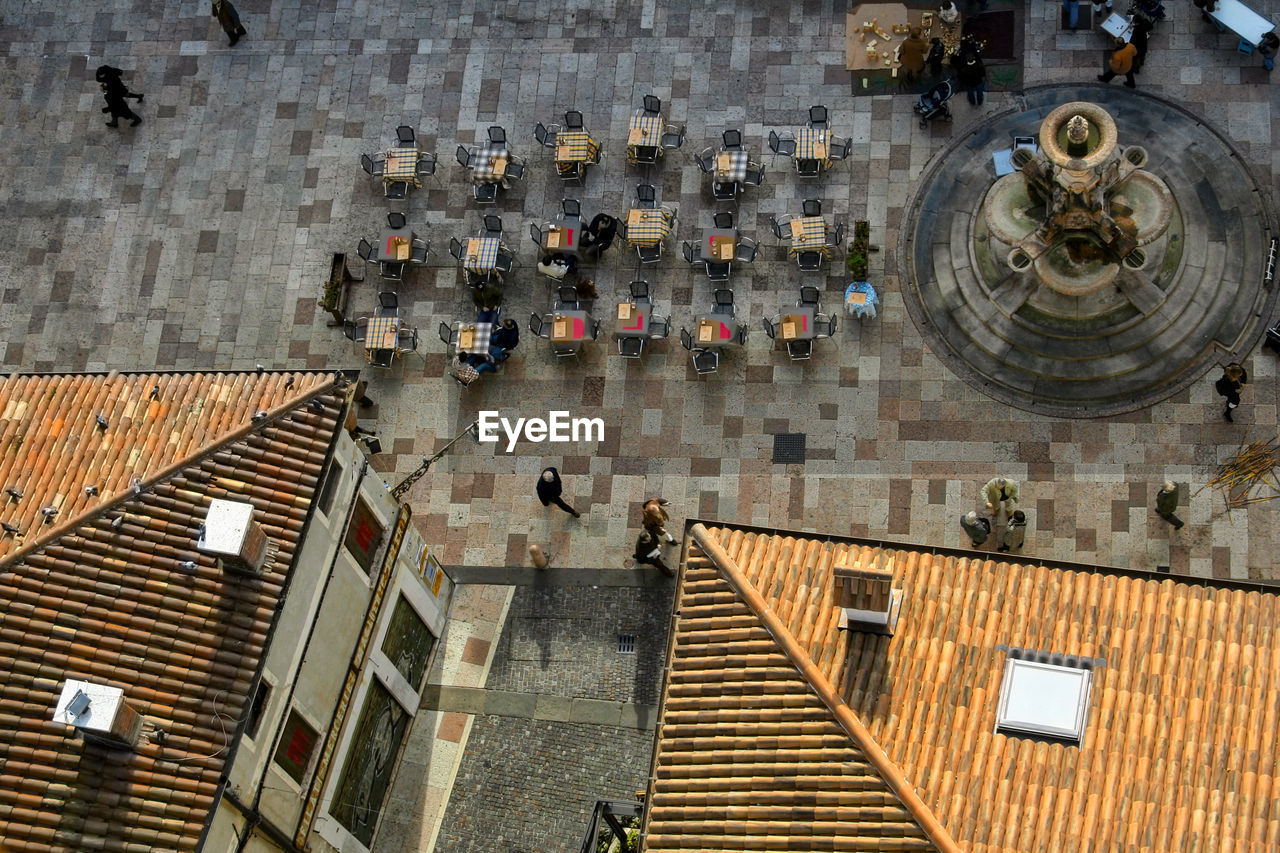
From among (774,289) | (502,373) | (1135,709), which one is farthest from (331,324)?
(1135,709)

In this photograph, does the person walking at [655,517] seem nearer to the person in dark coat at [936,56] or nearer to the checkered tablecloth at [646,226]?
the checkered tablecloth at [646,226]

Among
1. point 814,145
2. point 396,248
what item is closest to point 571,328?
point 396,248

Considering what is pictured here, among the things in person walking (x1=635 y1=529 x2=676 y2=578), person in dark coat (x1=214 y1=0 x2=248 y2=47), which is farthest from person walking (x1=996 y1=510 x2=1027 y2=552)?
person in dark coat (x1=214 y1=0 x2=248 y2=47)

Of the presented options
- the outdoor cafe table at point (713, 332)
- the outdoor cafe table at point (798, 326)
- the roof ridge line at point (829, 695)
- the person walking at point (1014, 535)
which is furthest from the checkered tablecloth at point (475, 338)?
the person walking at point (1014, 535)

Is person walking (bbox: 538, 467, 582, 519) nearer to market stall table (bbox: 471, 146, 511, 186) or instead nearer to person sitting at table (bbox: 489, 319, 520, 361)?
person sitting at table (bbox: 489, 319, 520, 361)

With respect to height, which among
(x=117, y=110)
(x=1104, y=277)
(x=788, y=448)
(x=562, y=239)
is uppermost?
(x=117, y=110)

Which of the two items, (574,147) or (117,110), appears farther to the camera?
(117,110)

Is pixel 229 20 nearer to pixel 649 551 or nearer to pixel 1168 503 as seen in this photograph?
pixel 649 551

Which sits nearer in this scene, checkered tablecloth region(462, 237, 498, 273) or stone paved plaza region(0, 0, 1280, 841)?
stone paved plaza region(0, 0, 1280, 841)
